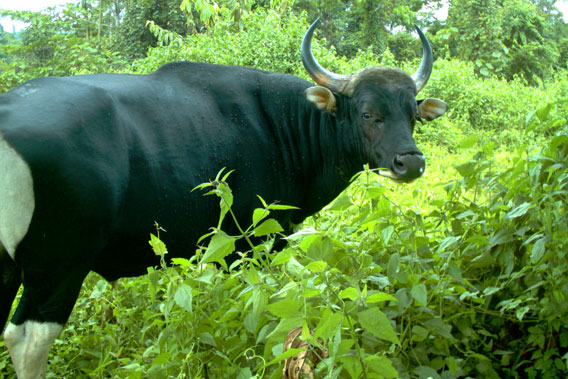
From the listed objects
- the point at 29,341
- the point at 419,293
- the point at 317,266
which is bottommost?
the point at 29,341

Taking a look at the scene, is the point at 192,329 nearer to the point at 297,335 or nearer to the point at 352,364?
the point at 297,335

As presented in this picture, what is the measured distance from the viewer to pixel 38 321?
2641 mm

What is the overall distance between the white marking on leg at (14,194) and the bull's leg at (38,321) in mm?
293

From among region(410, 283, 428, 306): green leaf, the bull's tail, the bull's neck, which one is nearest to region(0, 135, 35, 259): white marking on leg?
the bull's tail

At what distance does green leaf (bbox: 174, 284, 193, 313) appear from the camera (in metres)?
1.88

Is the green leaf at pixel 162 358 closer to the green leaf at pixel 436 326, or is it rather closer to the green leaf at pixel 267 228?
the green leaf at pixel 267 228

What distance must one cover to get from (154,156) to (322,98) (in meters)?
1.29

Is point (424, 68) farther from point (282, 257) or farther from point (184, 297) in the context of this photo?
point (184, 297)

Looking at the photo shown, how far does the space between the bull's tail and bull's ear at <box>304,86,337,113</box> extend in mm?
1969

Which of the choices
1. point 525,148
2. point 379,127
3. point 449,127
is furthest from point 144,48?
point 525,148

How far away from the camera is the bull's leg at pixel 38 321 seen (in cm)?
261

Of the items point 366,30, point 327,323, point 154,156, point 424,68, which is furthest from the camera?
point 366,30

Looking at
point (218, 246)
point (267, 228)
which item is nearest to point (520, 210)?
point (267, 228)

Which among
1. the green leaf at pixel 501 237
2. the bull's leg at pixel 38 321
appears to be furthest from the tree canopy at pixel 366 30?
the green leaf at pixel 501 237
